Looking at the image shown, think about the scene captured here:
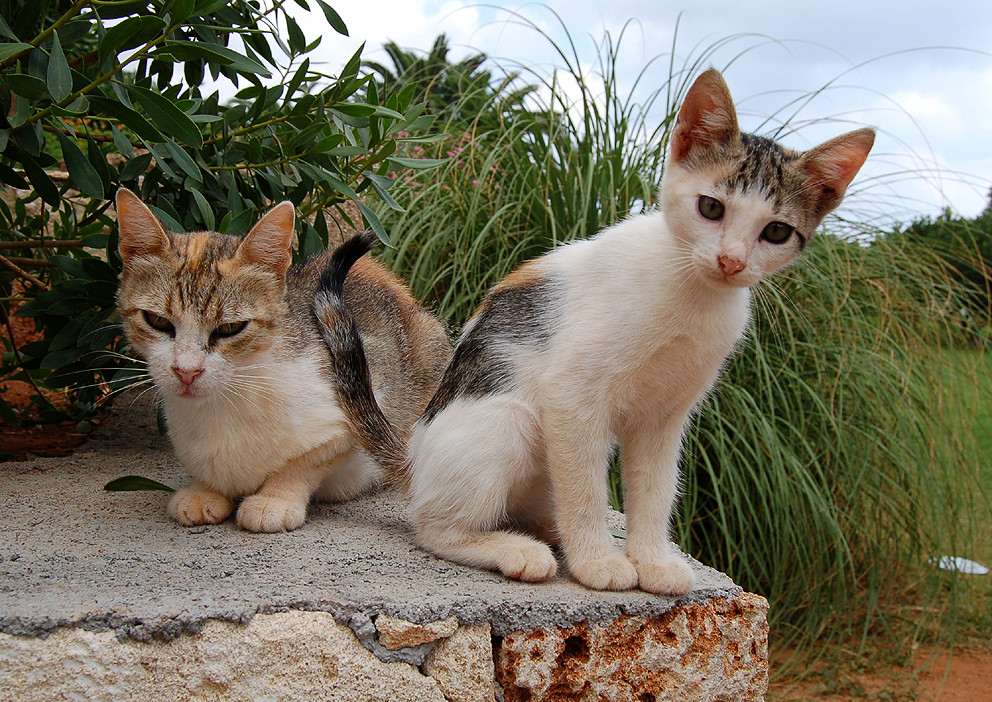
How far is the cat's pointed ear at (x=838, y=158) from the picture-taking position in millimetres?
1439

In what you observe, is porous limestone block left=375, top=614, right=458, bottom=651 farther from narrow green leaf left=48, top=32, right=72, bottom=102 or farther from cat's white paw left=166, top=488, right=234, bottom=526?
narrow green leaf left=48, top=32, right=72, bottom=102

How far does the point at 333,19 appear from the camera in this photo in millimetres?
2123

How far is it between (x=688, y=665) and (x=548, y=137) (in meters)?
2.35

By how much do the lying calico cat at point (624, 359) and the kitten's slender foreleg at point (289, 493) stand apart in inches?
9.6

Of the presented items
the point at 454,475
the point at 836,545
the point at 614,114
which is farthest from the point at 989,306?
the point at 454,475

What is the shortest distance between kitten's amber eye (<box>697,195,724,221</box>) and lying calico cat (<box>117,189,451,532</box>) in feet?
2.87

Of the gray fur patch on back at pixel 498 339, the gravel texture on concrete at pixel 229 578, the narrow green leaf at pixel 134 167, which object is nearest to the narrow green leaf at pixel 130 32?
the narrow green leaf at pixel 134 167

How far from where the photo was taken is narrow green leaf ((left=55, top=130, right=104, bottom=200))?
1700mm

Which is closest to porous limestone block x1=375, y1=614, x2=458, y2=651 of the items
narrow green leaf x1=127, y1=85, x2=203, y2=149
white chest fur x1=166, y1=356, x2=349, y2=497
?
white chest fur x1=166, y1=356, x2=349, y2=497

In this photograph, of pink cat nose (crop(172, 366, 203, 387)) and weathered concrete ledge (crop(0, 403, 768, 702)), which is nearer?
weathered concrete ledge (crop(0, 403, 768, 702))

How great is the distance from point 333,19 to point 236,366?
3.39 feet

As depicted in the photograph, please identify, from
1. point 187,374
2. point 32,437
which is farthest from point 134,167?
point 32,437

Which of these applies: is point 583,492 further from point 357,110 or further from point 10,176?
point 10,176

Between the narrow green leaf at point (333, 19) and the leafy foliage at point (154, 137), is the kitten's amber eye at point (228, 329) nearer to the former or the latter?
the leafy foliage at point (154, 137)
